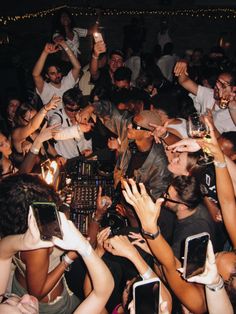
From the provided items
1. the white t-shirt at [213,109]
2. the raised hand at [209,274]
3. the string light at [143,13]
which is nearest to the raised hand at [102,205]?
the raised hand at [209,274]

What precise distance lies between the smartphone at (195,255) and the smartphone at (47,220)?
665 mm

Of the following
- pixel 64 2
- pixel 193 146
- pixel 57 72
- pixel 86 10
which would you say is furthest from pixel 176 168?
pixel 64 2

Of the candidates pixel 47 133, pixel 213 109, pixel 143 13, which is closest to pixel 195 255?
pixel 47 133

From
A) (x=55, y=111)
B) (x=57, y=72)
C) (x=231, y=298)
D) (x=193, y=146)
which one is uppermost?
(x=57, y=72)

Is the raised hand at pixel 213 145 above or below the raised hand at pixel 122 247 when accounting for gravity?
above

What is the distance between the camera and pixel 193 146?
2871mm

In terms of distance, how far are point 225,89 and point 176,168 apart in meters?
1.43

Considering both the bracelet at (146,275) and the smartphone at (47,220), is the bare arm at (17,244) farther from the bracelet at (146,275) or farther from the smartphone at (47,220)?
the bracelet at (146,275)

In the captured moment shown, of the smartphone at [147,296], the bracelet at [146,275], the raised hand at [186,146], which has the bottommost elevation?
the bracelet at [146,275]

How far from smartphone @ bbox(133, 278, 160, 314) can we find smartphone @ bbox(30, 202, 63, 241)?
0.49 meters

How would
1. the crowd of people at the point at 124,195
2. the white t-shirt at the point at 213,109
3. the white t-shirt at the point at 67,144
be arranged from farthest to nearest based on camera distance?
the white t-shirt at the point at 213,109, the white t-shirt at the point at 67,144, the crowd of people at the point at 124,195

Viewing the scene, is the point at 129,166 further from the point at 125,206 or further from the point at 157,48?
the point at 157,48

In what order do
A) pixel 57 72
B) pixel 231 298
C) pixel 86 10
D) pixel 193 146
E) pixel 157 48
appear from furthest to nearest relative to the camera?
pixel 86 10 → pixel 157 48 → pixel 57 72 → pixel 193 146 → pixel 231 298

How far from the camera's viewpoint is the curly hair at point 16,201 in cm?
197
